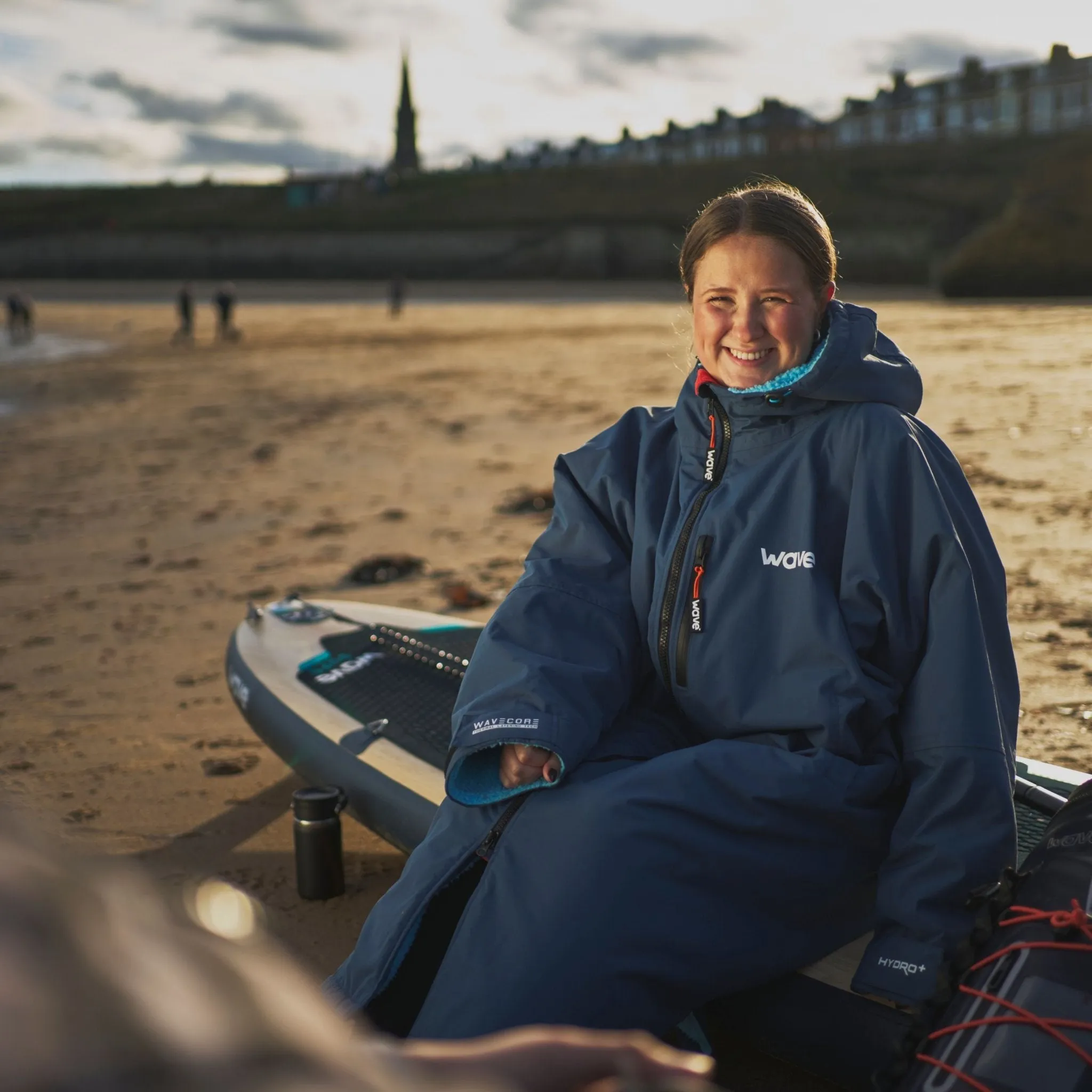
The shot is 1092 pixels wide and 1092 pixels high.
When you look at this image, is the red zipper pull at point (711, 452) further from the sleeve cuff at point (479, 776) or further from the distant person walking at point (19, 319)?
the distant person walking at point (19, 319)

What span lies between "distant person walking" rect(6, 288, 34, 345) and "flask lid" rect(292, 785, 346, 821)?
2766 centimetres

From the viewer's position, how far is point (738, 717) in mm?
2281

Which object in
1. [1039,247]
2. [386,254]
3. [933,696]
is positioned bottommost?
[933,696]

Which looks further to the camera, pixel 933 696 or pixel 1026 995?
pixel 933 696

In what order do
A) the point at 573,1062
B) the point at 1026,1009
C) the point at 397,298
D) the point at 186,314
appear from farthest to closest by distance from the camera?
the point at 397,298 → the point at 186,314 → the point at 1026,1009 → the point at 573,1062

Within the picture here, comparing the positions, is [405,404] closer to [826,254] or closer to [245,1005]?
[826,254]

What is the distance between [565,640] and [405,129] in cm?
12595

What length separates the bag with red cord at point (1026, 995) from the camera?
1768 millimetres

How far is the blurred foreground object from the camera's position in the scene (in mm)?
427

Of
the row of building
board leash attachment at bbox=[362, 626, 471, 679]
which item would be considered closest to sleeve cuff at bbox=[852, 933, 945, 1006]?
board leash attachment at bbox=[362, 626, 471, 679]

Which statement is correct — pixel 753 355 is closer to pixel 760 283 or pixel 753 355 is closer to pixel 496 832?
pixel 760 283

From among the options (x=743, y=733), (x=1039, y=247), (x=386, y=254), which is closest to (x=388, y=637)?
(x=743, y=733)

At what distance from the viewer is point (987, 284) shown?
28.4m

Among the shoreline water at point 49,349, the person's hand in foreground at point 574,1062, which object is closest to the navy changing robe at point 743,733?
the person's hand in foreground at point 574,1062
